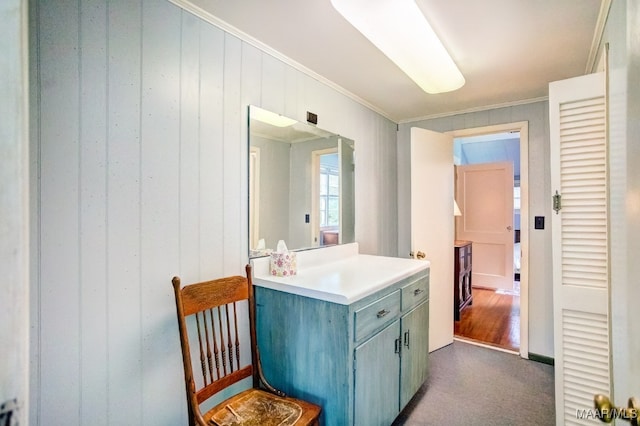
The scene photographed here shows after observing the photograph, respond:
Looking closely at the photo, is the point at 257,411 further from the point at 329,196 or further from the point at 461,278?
the point at 461,278

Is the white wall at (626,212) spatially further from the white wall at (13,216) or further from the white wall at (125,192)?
the white wall at (125,192)

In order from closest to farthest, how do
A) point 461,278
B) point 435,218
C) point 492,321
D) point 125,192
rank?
point 125,192 → point 435,218 → point 492,321 → point 461,278

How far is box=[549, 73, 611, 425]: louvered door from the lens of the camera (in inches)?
59.6

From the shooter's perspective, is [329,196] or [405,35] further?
[329,196]

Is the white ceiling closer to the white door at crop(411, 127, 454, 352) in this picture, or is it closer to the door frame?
the door frame

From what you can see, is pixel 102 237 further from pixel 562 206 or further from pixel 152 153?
pixel 562 206

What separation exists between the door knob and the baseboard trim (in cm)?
245

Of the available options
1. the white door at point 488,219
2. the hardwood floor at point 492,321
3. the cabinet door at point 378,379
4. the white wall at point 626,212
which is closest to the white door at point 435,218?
the hardwood floor at point 492,321

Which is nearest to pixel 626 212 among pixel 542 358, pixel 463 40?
pixel 463 40

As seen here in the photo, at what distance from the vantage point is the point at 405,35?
5.08ft

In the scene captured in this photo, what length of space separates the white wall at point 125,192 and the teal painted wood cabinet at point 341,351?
39 centimetres

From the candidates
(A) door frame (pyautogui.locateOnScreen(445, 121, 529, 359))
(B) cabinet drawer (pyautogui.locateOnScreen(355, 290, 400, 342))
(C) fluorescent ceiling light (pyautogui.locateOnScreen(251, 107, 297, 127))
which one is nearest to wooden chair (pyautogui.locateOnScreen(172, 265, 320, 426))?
(B) cabinet drawer (pyautogui.locateOnScreen(355, 290, 400, 342))

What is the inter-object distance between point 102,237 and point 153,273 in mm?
252

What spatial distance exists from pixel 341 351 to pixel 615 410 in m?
0.93
